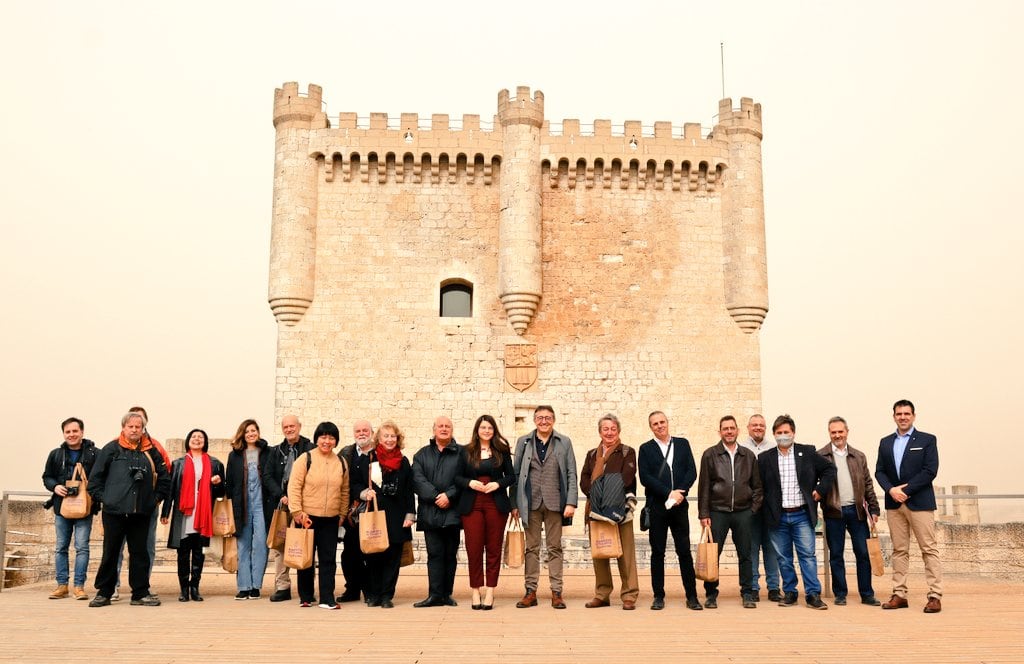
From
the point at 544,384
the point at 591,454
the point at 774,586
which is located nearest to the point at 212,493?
the point at 591,454

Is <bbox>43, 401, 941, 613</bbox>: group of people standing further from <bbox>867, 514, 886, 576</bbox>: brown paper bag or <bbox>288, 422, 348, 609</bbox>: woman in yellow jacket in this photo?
<bbox>867, 514, 886, 576</bbox>: brown paper bag

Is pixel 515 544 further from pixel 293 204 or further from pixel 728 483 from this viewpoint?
pixel 293 204

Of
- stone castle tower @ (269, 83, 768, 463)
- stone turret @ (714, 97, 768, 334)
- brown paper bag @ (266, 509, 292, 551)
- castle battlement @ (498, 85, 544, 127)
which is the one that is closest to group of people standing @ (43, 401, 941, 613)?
brown paper bag @ (266, 509, 292, 551)

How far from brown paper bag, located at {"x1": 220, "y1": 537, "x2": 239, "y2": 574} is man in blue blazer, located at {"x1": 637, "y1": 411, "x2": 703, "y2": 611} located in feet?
13.8

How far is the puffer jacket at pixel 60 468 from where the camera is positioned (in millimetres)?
9727

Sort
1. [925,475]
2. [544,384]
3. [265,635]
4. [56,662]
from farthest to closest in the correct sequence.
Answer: [544,384] → [925,475] → [265,635] → [56,662]

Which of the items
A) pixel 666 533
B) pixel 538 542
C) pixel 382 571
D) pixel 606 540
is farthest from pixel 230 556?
pixel 666 533

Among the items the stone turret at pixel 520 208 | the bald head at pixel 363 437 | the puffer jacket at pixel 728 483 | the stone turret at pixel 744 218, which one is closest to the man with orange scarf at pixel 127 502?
the bald head at pixel 363 437

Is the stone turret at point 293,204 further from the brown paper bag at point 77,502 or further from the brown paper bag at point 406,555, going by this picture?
the brown paper bag at point 406,555

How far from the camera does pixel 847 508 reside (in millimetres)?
9555

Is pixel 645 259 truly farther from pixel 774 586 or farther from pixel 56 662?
pixel 56 662

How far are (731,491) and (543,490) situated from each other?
187 centimetres

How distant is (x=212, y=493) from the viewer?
9703mm

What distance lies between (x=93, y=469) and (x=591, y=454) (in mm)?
4862
